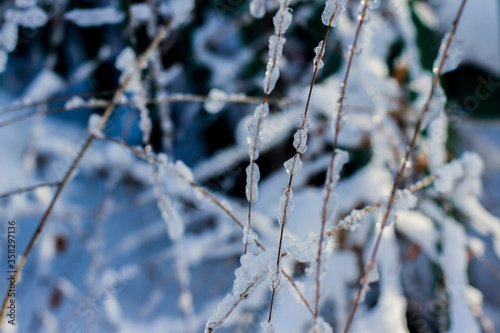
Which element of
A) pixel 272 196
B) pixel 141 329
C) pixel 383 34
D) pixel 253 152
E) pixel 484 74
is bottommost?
pixel 253 152

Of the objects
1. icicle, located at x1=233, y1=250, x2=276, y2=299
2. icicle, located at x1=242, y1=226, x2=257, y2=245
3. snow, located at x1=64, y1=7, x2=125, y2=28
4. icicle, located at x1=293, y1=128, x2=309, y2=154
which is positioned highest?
snow, located at x1=64, y1=7, x2=125, y2=28

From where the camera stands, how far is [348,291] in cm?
89

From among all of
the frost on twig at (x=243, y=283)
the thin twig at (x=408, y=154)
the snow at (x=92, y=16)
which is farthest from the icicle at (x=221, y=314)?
the snow at (x=92, y=16)

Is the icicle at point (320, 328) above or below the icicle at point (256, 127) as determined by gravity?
below

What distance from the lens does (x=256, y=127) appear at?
365 mm

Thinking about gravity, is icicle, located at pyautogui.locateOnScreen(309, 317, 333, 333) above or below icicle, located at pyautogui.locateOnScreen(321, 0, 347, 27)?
below

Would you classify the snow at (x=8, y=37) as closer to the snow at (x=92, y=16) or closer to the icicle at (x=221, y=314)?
the snow at (x=92, y=16)

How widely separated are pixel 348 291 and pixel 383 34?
2.43ft

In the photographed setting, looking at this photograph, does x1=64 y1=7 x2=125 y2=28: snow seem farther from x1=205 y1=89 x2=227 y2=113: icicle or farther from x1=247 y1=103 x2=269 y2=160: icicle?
x1=247 y1=103 x2=269 y2=160: icicle

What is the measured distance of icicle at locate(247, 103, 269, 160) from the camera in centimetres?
36

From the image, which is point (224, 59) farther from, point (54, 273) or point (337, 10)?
point (337, 10)

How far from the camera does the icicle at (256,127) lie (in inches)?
14.1

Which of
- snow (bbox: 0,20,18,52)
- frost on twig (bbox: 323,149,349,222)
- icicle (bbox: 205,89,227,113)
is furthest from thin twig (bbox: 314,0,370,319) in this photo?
snow (bbox: 0,20,18,52)

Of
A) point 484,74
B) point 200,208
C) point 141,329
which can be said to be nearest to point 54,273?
point 141,329
